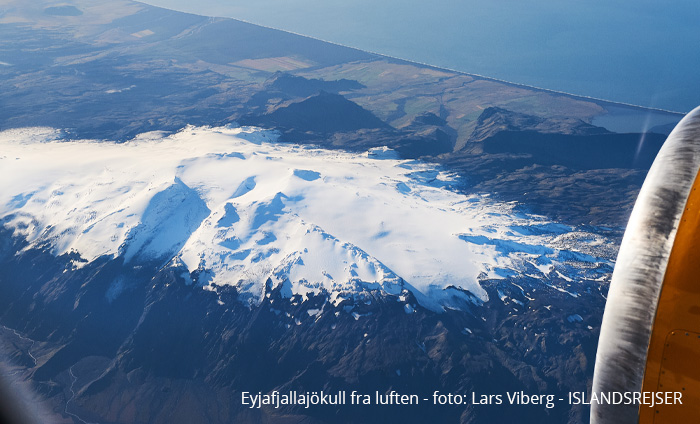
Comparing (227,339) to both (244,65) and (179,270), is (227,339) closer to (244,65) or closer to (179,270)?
(179,270)

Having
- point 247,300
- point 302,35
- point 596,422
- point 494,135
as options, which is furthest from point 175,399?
point 302,35

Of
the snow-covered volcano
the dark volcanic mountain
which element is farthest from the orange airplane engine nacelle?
the dark volcanic mountain

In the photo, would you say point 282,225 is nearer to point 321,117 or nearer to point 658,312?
point 658,312

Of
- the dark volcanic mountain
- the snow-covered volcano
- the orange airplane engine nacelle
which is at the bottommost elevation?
the snow-covered volcano

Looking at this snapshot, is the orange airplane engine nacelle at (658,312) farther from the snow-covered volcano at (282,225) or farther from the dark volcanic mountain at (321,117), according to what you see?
the dark volcanic mountain at (321,117)

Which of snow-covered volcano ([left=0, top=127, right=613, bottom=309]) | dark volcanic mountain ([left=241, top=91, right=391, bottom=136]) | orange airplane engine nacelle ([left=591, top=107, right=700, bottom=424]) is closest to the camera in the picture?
orange airplane engine nacelle ([left=591, top=107, right=700, bottom=424])

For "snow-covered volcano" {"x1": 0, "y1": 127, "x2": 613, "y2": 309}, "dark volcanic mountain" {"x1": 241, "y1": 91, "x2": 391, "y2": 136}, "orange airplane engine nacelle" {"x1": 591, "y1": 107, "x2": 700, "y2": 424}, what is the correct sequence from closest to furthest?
"orange airplane engine nacelle" {"x1": 591, "y1": 107, "x2": 700, "y2": 424}
"snow-covered volcano" {"x1": 0, "y1": 127, "x2": 613, "y2": 309}
"dark volcanic mountain" {"x1": 241, "y1": 91, "x2": 391, "y2": 136}

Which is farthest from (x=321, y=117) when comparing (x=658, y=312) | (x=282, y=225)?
(x=658, y=312)

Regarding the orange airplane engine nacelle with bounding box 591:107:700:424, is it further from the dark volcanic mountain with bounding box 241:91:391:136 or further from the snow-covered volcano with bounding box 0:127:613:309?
the dark volcanic mountain with bounding box 241:91:391:136
